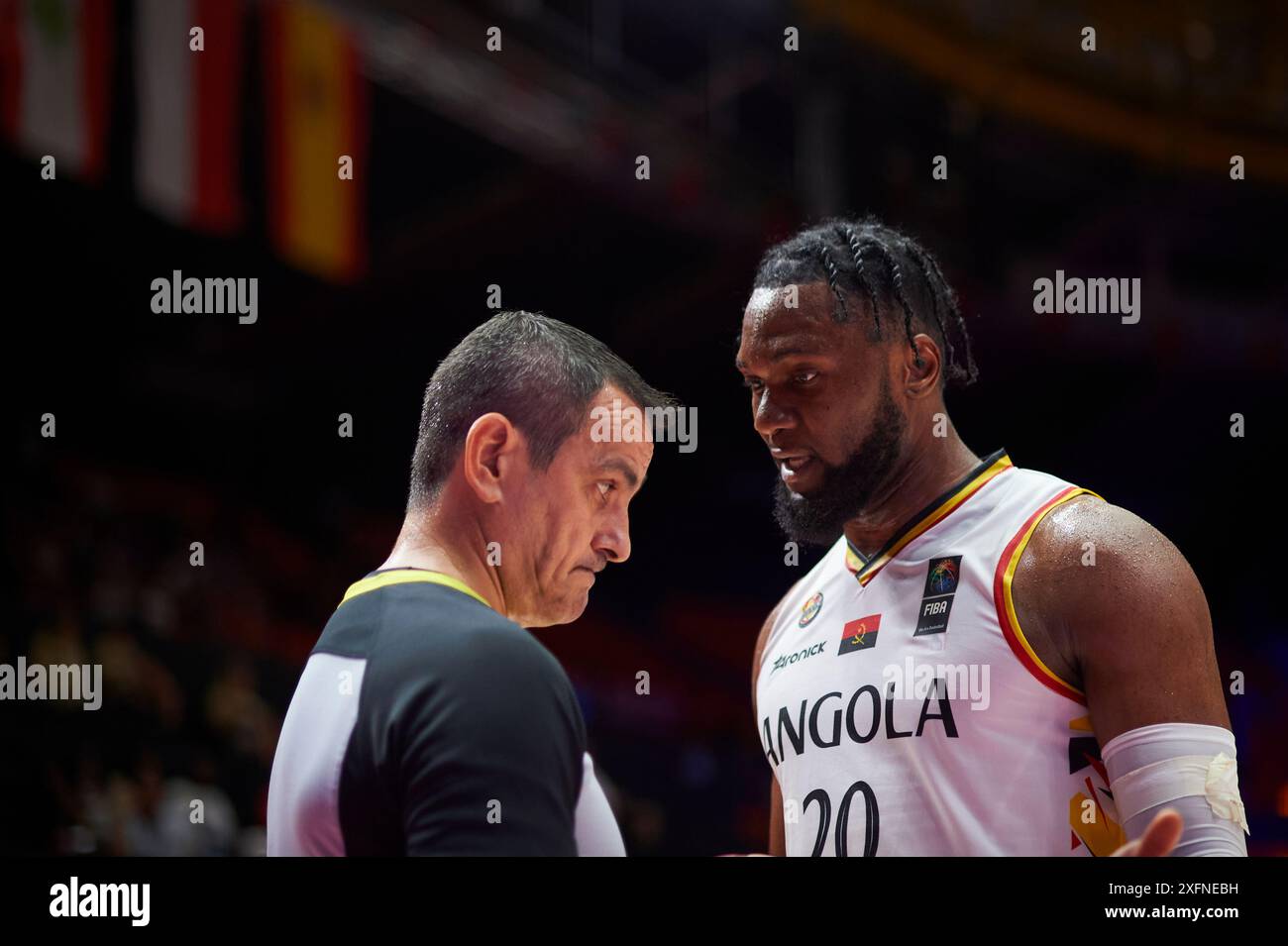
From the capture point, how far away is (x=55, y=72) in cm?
634

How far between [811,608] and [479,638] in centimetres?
128

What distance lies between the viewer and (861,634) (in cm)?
256

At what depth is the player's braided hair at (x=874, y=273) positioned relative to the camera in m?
2.67

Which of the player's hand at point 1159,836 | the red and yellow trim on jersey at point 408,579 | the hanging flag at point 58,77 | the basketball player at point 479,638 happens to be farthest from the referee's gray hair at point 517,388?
the hanging flag at point 58,77

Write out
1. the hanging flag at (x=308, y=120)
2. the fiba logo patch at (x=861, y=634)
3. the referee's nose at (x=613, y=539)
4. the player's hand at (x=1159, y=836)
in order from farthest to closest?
1. the hanging flag at (x=308, y=120)
2. the fiba logo patch at (x=861, y=634)
3. the referee's nose at (x=613, y=539)
4. the player's hand at (x=1159, y=836)

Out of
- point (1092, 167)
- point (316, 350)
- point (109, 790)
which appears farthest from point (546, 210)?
point (109, 790)

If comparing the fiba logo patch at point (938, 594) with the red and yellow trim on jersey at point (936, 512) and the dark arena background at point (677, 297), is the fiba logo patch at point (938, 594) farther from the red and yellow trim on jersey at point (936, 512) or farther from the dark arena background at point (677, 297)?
the dark arena background at point (677, 297)

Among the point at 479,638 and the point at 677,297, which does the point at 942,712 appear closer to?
the point at 479,638

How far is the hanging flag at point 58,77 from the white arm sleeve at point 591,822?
18.9 ft

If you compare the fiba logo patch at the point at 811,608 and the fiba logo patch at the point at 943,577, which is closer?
the fiba logo patch at the point at 943,577

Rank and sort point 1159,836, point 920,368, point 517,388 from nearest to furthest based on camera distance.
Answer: point 1159,836 → point 517,388 → point 920,368

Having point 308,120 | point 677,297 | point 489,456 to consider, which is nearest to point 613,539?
point 489,456
